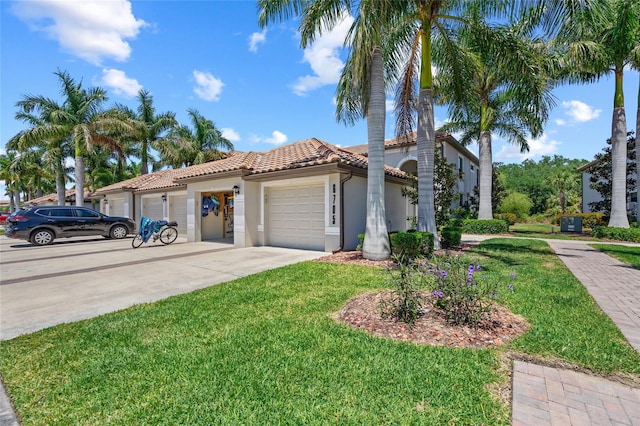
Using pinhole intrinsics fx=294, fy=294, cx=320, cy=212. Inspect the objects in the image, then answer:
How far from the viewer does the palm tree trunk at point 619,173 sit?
15.3m

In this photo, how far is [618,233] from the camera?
1484 centimetres

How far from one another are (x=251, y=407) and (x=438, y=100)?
16615mm

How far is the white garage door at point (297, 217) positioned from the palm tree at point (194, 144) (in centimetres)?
1804

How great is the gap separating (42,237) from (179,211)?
6.42 m

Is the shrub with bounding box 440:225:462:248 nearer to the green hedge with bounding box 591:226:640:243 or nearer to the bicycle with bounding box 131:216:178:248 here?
the green hedge with bounding box 591:226:640:243

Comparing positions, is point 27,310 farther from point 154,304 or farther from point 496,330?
point 496,330

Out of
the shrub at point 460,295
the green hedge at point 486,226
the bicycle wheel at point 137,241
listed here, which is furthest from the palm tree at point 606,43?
the bicycle wheel at point 137,241

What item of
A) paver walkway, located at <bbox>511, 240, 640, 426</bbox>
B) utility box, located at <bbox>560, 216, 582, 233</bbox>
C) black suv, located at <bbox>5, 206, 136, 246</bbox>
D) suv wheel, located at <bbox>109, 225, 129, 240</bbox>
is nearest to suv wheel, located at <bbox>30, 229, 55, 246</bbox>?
black suv, located at <bbox>5, 206, 136, 246</bbox>

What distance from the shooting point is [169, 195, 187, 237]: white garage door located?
18359 mm

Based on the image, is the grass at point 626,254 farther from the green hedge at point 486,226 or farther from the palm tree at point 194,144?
the palm tree at point 194,144

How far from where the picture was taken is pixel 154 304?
530 centimetres

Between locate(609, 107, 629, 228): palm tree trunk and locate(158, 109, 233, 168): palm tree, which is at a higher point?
locate(158, 109, 233, 168): palm tree

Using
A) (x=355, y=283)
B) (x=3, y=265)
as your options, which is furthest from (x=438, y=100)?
(x=3, y=265)

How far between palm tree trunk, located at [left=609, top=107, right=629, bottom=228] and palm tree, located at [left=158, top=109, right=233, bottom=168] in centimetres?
2933
